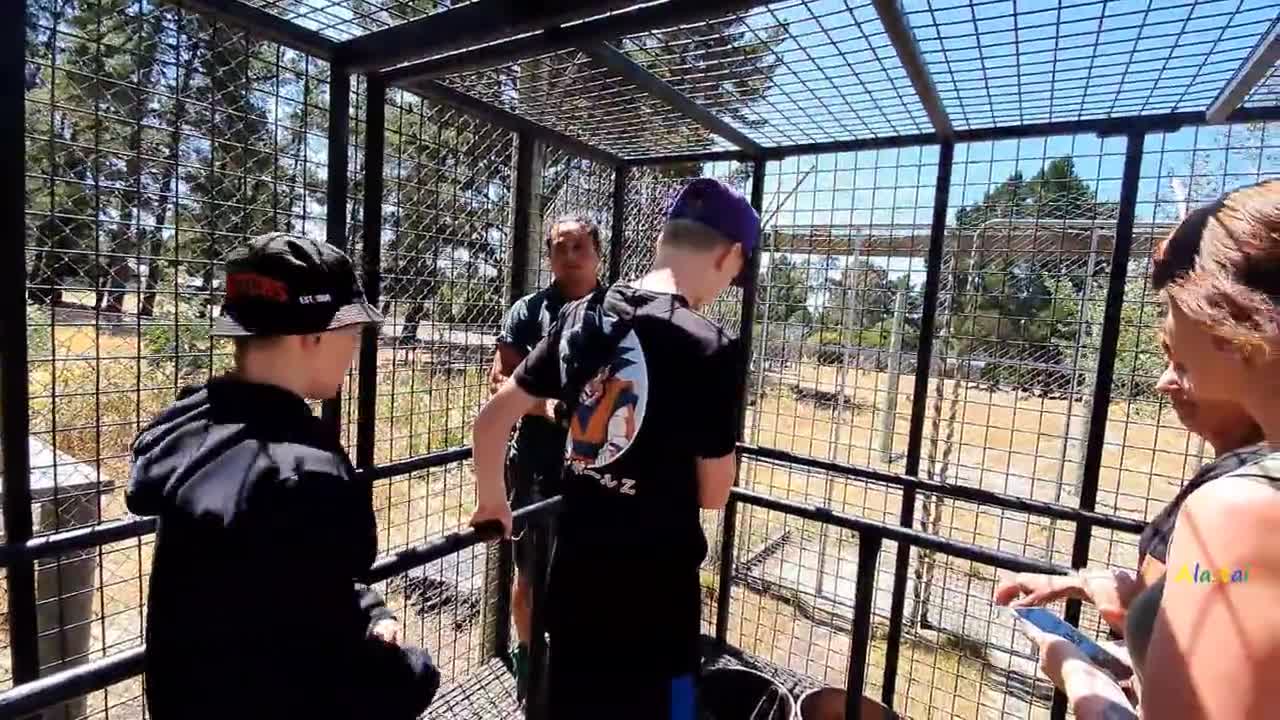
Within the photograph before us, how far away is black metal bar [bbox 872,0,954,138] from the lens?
1.58 meters

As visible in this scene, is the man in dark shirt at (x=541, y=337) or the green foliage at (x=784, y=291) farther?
the green foliage at (x=784, y=291)

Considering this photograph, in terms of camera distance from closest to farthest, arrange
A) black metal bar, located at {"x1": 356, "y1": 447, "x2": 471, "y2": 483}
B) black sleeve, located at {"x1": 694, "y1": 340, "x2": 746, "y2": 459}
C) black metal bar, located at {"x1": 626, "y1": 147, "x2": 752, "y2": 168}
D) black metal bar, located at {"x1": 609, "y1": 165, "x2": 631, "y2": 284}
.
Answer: black sleeve, located at {"x1": 694, "y1": 340, "x2": 746, "y2": 459} < black metal bar, located at {"x1": 356, "y1": 447, "x2": 471, "y2": 483} < black metal bar, located at {"x1": 626, "y1": 147, "x2": 752, "y2": 168} < black metal bar, located at {"x1": 609, "y1": 165, "x2": 631, "y2": 284}

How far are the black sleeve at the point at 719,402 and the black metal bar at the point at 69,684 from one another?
98cm

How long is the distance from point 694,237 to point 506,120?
1.63 meters

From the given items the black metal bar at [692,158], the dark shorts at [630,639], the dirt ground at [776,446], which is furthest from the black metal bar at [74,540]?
the black metal bar at [692,158]

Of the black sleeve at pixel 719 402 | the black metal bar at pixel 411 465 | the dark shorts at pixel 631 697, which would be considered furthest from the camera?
the black metal bar at pixel 411 465

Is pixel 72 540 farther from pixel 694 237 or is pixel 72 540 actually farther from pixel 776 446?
pixel 776 446

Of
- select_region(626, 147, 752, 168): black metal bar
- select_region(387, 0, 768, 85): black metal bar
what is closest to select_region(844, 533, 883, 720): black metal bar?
select_region(387, 0, 768, 85): black metal bar

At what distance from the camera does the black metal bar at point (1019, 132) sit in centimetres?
208

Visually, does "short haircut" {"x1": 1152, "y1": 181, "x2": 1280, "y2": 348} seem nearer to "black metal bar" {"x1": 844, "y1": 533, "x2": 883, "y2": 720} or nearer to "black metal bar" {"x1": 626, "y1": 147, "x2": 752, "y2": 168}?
"black metal bar" {"x1": 844, "y1": 533, "x2": 883, "y2": 720}

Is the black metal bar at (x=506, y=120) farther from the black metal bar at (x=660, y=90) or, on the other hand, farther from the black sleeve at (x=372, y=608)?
the black sleeve at (x=372, y=608)

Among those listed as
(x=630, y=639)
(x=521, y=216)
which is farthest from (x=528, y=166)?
(x=630, y=639)

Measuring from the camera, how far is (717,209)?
4.88 ft

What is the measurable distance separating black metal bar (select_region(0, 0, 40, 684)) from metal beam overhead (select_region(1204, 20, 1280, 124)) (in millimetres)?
2916
